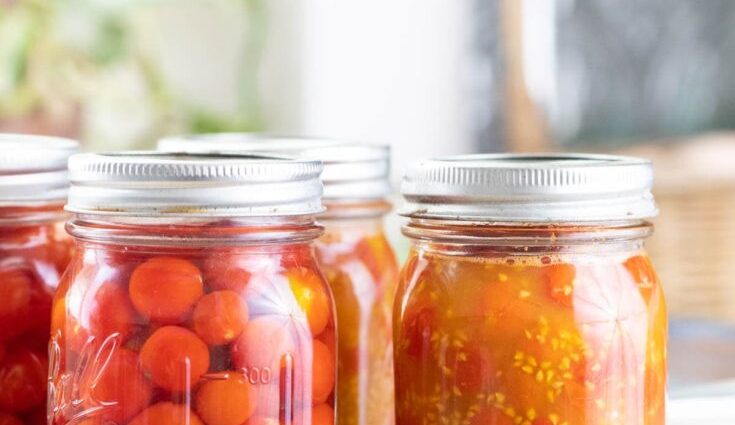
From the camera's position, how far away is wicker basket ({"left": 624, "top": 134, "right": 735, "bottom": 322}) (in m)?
1.99

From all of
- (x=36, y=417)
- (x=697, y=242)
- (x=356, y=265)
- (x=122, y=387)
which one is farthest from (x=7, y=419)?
(x=697, y=242)

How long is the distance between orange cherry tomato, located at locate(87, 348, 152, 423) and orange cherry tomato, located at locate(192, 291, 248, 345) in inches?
1.7

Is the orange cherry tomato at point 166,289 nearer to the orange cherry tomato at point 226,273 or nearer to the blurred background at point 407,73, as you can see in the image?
the orange cherry tomato at point 226,273

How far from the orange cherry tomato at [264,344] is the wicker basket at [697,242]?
145 cm

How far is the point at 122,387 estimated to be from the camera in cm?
63

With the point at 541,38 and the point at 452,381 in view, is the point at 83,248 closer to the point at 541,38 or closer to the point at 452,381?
the point at 452,381

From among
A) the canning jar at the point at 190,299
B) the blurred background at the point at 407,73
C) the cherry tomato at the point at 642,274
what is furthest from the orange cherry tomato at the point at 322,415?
the blurred background at the point at 407,73

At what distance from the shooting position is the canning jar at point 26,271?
73 cm

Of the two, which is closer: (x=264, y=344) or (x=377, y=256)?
(x=264, y=344)

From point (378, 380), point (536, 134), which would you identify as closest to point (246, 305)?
point (378, 380)

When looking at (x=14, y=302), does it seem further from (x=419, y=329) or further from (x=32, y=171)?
(x=419, y=329)

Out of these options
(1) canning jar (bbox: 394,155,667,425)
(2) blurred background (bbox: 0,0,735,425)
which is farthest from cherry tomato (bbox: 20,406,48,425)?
(2) blurred background (bbox: 0,0,735,425)

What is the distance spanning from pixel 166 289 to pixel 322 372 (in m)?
0.11

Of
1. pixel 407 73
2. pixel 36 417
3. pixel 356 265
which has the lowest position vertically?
pixel 36 417
